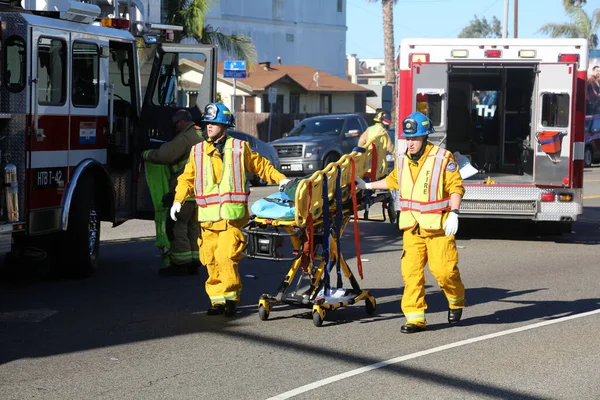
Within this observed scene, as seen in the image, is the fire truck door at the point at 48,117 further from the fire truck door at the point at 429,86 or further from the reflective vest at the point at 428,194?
the fire truck door at the point at 429,86

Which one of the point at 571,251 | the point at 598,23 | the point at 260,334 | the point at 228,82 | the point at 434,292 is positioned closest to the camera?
the point at 260,334

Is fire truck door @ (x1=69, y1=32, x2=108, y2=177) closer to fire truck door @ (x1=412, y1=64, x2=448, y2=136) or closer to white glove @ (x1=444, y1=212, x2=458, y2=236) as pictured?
white glove @ (x1=444, y1=212, x2=458, y2=236)

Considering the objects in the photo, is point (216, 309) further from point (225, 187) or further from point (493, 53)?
point (493, 53)

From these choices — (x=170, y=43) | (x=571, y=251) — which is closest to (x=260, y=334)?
(x=170, y=43)

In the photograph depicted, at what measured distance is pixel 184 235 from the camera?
432 inches

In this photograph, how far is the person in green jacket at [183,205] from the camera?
10844 mm

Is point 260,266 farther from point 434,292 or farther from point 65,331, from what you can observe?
point 65,331

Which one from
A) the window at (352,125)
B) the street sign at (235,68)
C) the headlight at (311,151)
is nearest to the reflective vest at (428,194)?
the headlight at (311,151)

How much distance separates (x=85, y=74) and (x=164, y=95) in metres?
1.86

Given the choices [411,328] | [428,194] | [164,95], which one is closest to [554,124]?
[164,95]

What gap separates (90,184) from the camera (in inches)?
426

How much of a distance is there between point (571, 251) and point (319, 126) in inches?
564

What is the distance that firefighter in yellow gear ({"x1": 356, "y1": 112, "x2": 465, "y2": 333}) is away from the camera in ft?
27.3

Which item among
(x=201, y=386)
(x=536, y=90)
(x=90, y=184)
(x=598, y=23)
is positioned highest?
(x=598, y=23)
